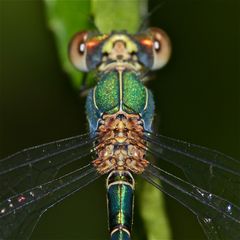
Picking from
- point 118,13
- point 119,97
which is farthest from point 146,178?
point 118,13

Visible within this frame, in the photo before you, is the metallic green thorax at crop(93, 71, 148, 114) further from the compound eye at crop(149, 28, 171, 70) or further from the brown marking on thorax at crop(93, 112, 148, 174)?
the compound eye at crop(149, 28, 171, 70)

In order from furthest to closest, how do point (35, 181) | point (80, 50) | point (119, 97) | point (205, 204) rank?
point (80, 50) → point (119, 97) → point (35, 181) → point (205, 204)

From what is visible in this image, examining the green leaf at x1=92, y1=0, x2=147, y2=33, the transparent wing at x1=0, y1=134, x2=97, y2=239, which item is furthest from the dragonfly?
the green leaf at x1=92, y1=0, x2=147, y2=33

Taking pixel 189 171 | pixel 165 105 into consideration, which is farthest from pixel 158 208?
pixel 165 105

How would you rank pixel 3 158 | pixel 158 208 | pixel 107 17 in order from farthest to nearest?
pixel 3 158 < pixel 107 17 < pixel 158 208

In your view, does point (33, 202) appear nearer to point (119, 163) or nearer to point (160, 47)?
point (119, 163)

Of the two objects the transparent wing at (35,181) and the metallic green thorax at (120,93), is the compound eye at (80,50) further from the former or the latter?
the transparent wing at (35,181)

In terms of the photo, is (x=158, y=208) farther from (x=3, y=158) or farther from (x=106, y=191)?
(x=3, y=158)
